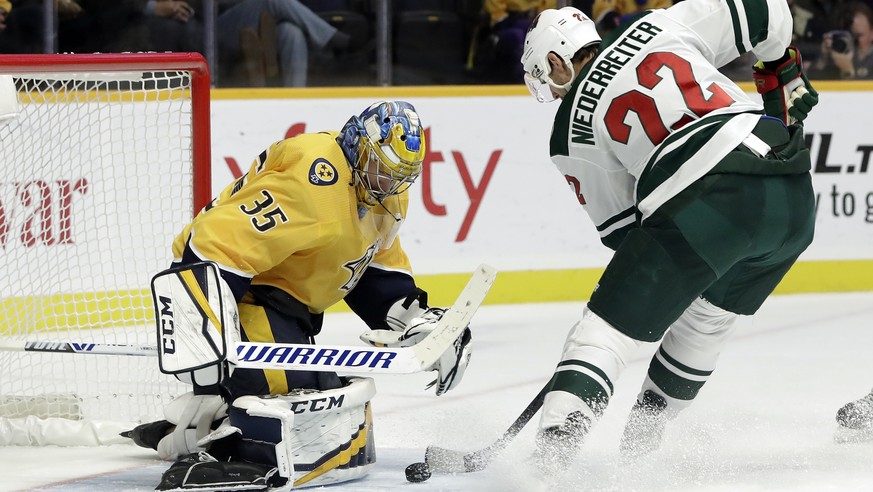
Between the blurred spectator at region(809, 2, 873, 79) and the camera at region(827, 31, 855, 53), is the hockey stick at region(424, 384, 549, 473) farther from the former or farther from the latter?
the camera at region(827, 31, 855, 53)

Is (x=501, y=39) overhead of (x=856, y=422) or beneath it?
overhead

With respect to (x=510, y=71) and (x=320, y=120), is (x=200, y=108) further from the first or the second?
(x=510, y=71)

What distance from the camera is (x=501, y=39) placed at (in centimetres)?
563

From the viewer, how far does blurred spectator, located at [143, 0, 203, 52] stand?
17.0ft

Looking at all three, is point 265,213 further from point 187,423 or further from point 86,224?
point 86,224

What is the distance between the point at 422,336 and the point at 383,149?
1.49 feet

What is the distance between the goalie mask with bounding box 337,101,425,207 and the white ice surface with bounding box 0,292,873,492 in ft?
2.00

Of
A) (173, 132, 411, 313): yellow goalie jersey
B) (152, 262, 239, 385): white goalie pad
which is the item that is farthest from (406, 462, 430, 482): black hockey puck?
(152, 262, 239, 385): white goalie pad

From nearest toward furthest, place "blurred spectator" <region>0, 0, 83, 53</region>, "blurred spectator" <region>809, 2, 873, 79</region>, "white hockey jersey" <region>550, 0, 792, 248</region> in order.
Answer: "white hockey jersey" <region>550, 0, 792, 248</region>
"blurred spectator" <region>0, 0, 83, 53</region>
"blurred spectator" <region>809, 2, 873, 79</region>

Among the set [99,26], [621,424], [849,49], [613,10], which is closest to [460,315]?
[621,424]

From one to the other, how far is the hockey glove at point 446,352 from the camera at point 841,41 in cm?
389

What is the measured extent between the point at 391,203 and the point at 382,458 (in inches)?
23.9

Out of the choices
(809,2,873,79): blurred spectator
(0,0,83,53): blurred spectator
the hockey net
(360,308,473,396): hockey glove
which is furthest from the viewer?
(809,2,873,79): blurred spectator

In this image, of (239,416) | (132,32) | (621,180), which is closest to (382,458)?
(239,416)
